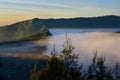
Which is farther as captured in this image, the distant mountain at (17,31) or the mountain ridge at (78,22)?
the mountain ridge at (78,22)

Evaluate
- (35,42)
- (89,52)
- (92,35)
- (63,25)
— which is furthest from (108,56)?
(63,25)

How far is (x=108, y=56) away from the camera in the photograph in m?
78.5

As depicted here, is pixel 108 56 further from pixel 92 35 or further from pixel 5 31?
pixel 5 31

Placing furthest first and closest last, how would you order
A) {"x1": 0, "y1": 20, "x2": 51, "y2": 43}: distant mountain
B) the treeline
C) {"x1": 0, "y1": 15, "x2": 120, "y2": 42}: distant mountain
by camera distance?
1. {"x1": 0, "y1": 15, "x2": 120, "y2": 42}: distant mountain
2. {"x1": 0, "y1": 20, "x2": 51, "y2": 43}: distant mountain
3. the treeline

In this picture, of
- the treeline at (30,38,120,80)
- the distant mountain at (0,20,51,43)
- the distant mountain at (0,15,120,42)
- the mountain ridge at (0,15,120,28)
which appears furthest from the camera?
the mountain ridge at (0,15,120,28)

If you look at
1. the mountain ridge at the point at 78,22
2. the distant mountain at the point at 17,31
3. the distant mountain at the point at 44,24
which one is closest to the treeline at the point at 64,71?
the distant mountain at the point at 44,24

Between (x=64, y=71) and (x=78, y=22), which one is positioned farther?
(x=78, y=22)

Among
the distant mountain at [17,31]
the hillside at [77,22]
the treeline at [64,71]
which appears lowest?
the distant mountain at [17,31]

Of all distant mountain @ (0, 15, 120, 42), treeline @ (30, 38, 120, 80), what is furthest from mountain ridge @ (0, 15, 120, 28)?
treeline @ (30, 38, 120, 80)

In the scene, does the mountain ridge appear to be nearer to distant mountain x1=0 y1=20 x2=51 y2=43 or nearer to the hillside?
the hillside

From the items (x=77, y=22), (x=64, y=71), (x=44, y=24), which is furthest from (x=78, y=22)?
(x=64, y=71)

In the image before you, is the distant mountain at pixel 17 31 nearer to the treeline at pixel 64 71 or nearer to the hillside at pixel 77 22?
the hillside at pixel 77 22

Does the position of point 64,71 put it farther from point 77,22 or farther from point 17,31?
point 77,22

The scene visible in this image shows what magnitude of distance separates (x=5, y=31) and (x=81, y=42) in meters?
51.2
